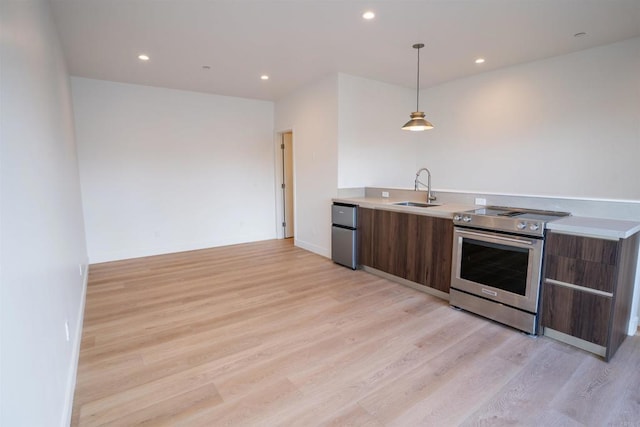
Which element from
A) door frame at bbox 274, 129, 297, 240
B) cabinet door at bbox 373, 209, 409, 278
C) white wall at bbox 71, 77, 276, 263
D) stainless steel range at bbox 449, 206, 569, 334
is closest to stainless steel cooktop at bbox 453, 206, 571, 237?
stainless steel range at bbox 449, 206, 569, 334

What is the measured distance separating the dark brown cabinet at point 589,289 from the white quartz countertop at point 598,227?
45 mm

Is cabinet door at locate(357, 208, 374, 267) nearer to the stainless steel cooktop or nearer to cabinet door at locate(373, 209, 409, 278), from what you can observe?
cabinet door at locate(373, 209, 409, 278)

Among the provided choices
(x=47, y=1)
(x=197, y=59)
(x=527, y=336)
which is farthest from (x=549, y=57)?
(x=47, y=1)

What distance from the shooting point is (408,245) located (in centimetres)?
366

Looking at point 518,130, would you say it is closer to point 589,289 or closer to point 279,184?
point 589,289

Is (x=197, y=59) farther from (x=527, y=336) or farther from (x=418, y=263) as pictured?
(x=527, y=336)

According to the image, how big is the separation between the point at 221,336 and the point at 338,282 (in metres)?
1.64

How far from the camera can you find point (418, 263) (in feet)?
11.7

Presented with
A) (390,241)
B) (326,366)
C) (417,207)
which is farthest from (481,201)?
(326,366)

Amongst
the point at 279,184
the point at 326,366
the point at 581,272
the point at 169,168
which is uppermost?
the point at 169,168

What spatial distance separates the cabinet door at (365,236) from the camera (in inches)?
164

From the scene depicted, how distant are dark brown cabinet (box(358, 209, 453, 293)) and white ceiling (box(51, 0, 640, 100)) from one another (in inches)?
74.9

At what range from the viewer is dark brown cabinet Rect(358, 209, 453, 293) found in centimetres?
331

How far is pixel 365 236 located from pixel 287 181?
9.13 feet
